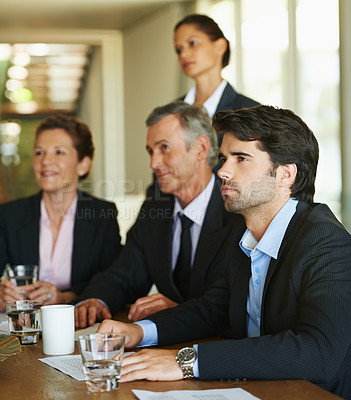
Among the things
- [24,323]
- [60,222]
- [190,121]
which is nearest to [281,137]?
[24,323]

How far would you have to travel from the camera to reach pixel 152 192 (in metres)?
3.12

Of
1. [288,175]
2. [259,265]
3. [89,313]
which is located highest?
[288,175]

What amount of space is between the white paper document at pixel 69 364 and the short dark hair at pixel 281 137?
68 cm

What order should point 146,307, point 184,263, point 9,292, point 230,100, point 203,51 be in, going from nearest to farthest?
point 146,307 < point 9,292 < point 184,263 < point 230,100 < point 203,51

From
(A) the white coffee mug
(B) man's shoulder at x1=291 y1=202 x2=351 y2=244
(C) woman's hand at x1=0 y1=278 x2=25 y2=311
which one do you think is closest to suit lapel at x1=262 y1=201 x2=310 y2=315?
(B) man's shoulder at x1=291 y1=202 x2=351 y2=244

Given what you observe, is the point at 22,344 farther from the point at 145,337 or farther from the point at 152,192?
the point at 152,192

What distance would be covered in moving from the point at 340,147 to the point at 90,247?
6.39 ft

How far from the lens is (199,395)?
49.6 inches

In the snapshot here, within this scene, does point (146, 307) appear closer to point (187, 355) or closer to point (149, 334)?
point (149, 334)

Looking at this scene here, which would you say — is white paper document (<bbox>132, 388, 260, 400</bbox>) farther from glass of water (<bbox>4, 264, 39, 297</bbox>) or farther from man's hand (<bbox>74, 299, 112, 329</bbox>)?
glass of water (<bbox>4, 264, 39, 297</bbox>)

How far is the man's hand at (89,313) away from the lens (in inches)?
83.5

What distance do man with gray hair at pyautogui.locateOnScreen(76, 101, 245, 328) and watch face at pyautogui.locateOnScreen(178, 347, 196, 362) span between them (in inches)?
29.9

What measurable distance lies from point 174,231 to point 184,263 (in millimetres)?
161

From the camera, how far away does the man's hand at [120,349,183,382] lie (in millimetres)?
1374
